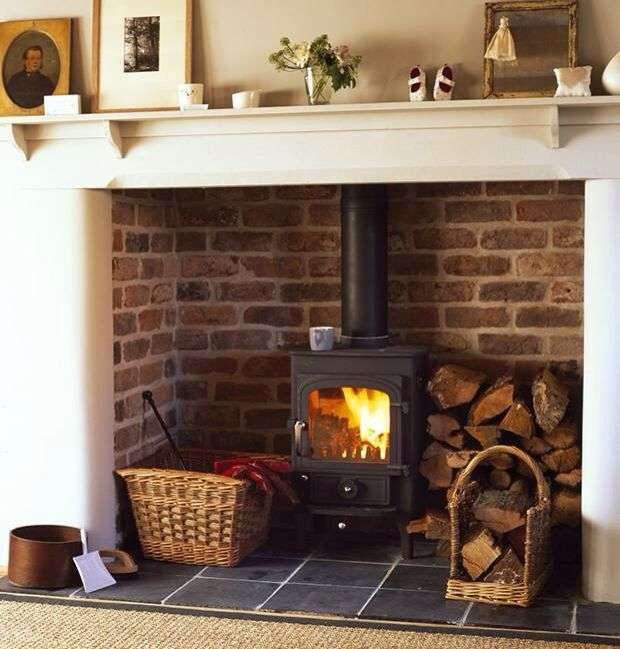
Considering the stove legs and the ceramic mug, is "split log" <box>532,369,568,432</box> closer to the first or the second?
the stove legs

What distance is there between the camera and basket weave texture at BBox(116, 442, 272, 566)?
14.4 feet

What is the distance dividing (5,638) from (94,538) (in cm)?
73

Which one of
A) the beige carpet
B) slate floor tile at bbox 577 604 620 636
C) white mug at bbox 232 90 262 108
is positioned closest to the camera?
the beige carpet

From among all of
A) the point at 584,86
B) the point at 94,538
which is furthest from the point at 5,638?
the point at 584,86

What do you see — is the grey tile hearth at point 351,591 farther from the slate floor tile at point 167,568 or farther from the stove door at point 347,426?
the stove door at point 347,426

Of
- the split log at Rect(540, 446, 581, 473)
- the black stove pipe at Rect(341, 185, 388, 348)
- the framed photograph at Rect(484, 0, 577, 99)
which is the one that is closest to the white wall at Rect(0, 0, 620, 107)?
the framed photograph at Rect(484, 0, 577, 99)

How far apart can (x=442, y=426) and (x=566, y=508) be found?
546mm

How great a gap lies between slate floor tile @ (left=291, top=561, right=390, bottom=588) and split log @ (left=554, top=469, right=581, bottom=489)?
718 mm

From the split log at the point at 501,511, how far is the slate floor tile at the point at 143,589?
3.59 feet

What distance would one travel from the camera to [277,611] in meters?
3.95

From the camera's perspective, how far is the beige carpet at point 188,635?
3635mm

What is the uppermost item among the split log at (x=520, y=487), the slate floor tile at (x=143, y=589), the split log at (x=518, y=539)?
the split log at (x=520, y=487)

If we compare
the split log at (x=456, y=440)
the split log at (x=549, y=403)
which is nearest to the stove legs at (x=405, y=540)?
the split log at (x=456, y=440)

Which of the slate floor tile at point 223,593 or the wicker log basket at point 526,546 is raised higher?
the wicker log basket at point 526,546
